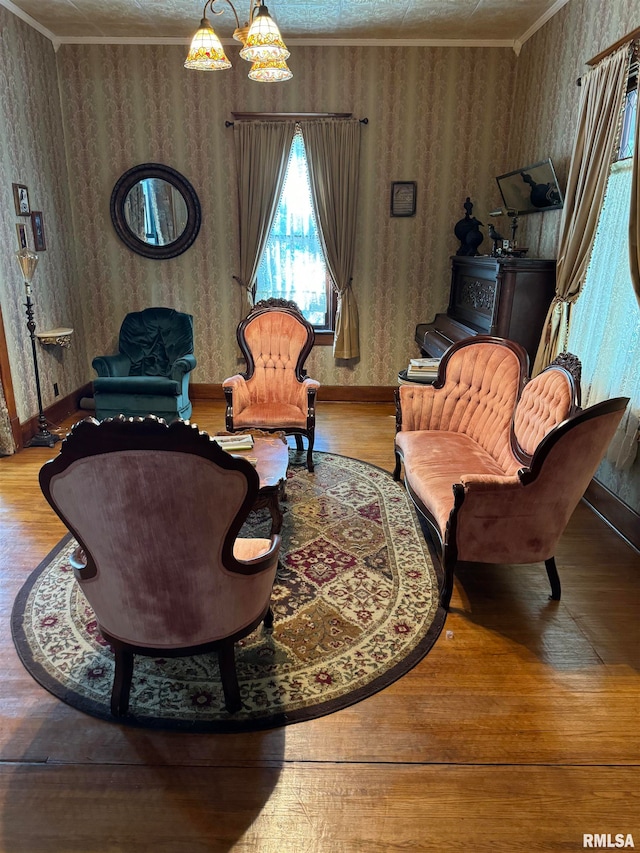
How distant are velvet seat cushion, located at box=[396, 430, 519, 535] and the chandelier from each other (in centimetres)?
214

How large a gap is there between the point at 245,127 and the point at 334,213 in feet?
3.70

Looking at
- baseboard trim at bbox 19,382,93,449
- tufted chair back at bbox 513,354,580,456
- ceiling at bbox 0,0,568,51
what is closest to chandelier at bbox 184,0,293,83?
ceiling at bbox 0,0,568,51

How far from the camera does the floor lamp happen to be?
441 centimetres

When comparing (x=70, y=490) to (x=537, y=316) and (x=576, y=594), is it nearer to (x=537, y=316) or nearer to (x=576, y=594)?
(x=576, y=594)

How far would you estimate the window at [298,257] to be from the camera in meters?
5.47

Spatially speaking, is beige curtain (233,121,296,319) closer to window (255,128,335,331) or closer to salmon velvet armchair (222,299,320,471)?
window (255,128,335,331)

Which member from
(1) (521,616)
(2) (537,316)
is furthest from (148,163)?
(1) (521,616)

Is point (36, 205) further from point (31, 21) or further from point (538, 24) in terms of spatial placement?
point (538, 24)

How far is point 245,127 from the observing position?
5.28m

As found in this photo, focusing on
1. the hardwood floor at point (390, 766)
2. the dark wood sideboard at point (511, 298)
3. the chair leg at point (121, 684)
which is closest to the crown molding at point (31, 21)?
the dark wood sideboard at point (511, 298)

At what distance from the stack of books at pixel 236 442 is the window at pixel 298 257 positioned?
2.82 meters

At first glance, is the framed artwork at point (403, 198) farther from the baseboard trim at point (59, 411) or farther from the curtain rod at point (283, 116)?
the baseboard trim at point (59, 411)

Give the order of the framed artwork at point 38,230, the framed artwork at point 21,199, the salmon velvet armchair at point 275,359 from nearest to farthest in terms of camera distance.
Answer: the salmon velvet armchair at point 275,359 → the framed artwork at point 21,199 → the framed artwork at point 38,230

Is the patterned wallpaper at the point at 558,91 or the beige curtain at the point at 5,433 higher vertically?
the patterned wallpaper at the point at 558,91
